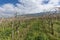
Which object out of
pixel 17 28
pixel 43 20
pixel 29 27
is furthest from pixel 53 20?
pixel 17 28

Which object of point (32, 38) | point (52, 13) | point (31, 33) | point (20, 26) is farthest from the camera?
point (52, 13)

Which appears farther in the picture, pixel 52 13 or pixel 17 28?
pixel 52 13

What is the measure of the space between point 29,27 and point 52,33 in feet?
9.26

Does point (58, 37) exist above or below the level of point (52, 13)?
below

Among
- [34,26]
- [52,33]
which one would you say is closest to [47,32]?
[52,33]

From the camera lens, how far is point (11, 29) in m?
21.5

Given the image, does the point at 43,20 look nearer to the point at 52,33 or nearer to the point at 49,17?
the point at 49,17

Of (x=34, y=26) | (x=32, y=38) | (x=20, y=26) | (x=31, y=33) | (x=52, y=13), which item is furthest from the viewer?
(x=52, y=13)

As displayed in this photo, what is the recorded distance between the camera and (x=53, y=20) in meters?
21.5

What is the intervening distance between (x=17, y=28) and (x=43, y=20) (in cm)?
321

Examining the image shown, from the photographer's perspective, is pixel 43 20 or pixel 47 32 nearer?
pixel 47 32

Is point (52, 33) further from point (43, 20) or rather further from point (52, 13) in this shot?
point (52, 13)

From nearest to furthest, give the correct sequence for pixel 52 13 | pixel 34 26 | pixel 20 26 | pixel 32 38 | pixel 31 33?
pixel 32 38 → pixel 31 33 → pixel 34 26 → pixel 20 26 → pixel 52 13

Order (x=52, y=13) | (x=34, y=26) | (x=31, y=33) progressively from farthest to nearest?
(x=52, y=13) → (x=34, y=26) → (x=31, y=33)
